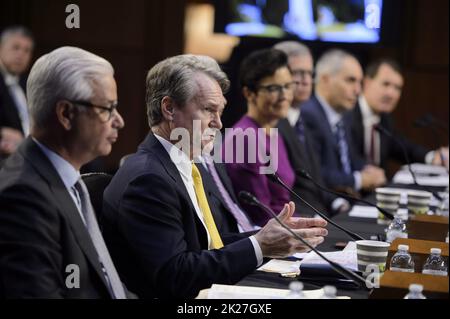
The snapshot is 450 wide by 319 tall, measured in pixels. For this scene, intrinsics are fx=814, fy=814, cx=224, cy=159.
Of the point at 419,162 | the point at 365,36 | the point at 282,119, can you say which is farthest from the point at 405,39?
the point at 282,119

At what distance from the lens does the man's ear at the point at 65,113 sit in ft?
5.70

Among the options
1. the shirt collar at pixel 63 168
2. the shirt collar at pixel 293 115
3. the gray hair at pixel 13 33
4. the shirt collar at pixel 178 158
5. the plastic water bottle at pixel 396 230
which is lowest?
the plastic water bottle at pixel 396 230

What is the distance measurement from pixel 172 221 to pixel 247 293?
35 cm

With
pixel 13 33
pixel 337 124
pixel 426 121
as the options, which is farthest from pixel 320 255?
pixel 426 121

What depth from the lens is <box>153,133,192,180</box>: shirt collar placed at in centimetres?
230

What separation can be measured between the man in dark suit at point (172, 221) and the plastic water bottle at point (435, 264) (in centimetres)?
29

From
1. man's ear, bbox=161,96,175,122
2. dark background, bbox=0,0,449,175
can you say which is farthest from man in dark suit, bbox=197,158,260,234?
dark background, bbox=0,0,449,175

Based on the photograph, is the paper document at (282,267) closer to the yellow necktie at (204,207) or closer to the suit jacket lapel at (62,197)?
the yellow necktie at (204,207)

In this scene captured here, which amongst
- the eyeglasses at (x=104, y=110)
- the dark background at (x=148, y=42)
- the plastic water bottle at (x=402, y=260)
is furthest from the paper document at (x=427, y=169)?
the eyeglasses at (x=104, y=110)

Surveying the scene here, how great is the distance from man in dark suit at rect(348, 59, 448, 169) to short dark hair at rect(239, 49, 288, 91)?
2085mm

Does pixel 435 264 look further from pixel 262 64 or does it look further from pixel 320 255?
pixel 262 64

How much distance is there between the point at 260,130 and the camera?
3.50m

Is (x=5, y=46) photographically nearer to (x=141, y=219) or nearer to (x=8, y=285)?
(x=141, y=219)
